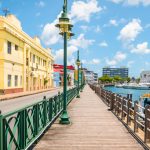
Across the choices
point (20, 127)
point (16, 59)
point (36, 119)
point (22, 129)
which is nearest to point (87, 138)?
point (36, 119)

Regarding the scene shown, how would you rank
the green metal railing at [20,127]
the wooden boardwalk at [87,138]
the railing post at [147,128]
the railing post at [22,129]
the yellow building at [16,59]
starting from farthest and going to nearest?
the yellow building at [16,59] < the railing post at [147,128] < the wooden boardwalk at [87,138] < the railing post at [22,129] < the green metal railing at [20,127]

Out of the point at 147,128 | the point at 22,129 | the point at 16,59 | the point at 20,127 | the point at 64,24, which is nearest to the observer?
the point at 20,127

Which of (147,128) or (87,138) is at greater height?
(147,128)

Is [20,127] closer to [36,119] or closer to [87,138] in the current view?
[36,119]

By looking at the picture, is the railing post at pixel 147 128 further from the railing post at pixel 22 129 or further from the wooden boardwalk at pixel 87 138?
the railing post at pixel 22 129

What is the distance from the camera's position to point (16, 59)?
1972 inches

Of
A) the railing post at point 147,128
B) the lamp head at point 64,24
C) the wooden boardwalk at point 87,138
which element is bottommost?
the wooden boardwalk at point 87,138

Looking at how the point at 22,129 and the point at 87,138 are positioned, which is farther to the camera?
the point at 87,138

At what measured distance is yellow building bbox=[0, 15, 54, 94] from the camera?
141ft

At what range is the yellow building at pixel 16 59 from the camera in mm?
42938

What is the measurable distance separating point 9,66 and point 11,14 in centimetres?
971

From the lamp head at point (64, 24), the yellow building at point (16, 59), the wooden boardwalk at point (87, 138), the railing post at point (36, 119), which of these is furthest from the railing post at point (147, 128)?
the yellow building at point (16, 59)

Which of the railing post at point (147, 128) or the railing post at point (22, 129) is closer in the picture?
the railing post at point (22, 129)

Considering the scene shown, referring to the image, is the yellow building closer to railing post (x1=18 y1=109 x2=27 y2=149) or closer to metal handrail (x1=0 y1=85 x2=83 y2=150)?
metal handrail (x1=0 y1=85 x2=83 y2=150)
